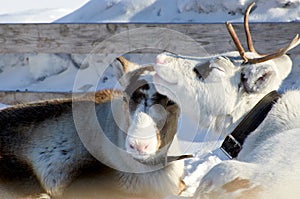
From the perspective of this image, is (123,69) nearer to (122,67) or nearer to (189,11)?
(122,67)

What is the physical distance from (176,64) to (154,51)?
98.7 inches

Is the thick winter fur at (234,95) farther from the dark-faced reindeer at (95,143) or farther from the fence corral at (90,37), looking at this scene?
the fence corral at (90,37)

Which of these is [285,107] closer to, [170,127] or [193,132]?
[193,132]

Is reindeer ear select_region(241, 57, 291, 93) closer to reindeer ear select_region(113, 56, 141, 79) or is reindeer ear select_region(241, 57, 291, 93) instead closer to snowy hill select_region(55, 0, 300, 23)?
reindeer ear select_region(113, 56, 141, 79)

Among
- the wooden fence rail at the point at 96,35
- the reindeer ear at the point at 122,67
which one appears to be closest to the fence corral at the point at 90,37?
the wooden fence rail at the point at 96,35

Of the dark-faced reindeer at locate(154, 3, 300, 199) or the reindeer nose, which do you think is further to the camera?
the reindeer nose

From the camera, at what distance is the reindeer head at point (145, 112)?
12.5ft

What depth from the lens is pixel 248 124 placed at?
130 inches

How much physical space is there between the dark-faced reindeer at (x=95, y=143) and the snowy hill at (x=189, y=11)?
164 inches

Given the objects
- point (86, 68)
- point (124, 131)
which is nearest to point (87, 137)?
point (124, 131)

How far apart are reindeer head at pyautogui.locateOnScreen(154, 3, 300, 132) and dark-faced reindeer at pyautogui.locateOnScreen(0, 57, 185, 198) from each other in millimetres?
418

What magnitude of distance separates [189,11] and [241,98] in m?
5.53

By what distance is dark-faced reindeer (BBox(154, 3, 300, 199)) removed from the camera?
10.2ft

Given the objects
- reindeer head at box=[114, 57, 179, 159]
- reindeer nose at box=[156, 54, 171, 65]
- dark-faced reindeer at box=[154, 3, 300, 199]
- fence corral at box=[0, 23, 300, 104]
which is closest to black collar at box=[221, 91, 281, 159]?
dark-faced reindeer at box=[154, 3, 300, 199]
